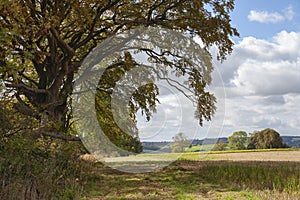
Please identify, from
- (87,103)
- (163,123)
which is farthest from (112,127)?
(163,123)

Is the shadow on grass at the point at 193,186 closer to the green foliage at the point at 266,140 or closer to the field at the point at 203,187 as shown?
the field at the point at 203,187

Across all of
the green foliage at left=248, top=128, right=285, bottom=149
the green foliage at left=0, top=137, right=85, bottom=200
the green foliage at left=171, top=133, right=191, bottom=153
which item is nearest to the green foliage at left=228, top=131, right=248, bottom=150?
the green foliage at left=248, top=128, right=285, bottom=149

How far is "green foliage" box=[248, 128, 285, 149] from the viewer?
178 ft

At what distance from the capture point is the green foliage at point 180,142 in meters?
12.4

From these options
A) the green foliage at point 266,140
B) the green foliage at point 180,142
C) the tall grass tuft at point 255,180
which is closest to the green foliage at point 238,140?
the green foliage at point 266,140

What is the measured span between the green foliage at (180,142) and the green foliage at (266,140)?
149 ft

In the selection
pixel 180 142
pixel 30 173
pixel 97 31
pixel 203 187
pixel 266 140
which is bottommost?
pixel 203 187

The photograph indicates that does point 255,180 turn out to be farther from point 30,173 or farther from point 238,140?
point 238,140

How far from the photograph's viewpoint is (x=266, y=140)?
2154 inches

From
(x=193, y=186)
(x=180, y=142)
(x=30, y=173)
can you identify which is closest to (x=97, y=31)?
(x=180, y=142)

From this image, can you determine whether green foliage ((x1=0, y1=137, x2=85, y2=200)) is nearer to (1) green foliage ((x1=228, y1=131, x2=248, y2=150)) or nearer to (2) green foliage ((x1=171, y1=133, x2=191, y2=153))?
(2) green foliage ((x1=171, y1=133, x2=191, y2=153))

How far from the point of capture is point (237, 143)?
65.6m

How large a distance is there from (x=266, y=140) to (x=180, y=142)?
4601 cm

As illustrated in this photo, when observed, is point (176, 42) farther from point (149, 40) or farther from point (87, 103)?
point (87, 103)
